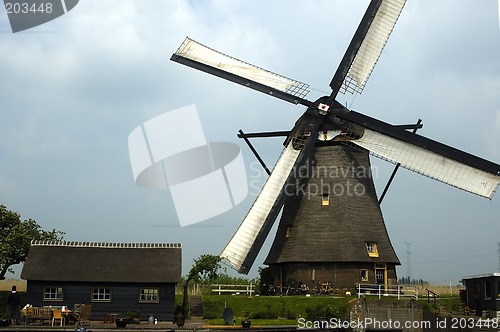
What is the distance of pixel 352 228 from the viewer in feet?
101

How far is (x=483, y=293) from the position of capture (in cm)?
3055

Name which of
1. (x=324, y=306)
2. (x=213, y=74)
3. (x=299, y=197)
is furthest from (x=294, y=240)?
(x=213, y=74)

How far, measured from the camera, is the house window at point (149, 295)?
28.7 metres

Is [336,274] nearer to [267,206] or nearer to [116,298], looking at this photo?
[267,206]

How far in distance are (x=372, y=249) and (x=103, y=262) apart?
1269 centimetres

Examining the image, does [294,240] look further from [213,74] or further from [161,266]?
[213,74]

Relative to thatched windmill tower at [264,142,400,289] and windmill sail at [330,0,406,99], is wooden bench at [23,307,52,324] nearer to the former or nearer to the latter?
thatched windmill tower at [264,142,400,289]

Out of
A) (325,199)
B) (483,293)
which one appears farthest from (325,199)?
(483,293)

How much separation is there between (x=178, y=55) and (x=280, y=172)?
7.71 m

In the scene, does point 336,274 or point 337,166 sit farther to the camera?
point 337,166

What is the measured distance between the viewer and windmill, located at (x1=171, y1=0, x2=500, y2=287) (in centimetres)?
2880

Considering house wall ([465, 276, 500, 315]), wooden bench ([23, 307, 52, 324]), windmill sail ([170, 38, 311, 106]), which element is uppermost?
windmill sail ([170, 38, 311, 106])

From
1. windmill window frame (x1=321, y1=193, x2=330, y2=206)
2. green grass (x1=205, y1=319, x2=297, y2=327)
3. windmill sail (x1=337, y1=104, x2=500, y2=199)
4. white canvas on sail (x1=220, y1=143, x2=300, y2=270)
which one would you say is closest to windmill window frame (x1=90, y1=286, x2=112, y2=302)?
green grass (x1=205, y1=319, x2=297, y2=327)

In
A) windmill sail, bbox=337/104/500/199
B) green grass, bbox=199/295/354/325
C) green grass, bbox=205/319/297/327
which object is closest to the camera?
green grass, bbox=205/319/297/327
